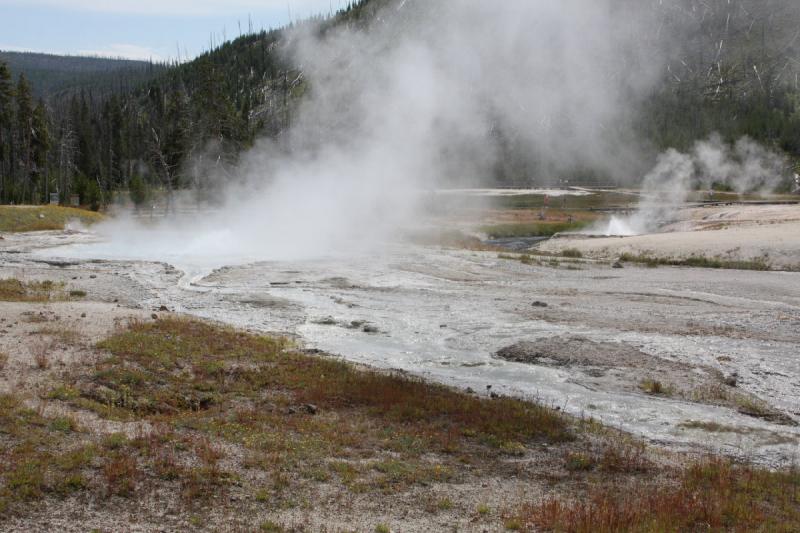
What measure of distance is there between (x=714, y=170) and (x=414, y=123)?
52.1 meters

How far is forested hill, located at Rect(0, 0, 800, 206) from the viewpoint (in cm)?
6919

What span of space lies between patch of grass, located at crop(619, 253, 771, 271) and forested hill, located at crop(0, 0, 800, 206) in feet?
141

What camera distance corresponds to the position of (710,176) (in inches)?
3521

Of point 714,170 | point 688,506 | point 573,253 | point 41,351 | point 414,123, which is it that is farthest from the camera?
point 714,170

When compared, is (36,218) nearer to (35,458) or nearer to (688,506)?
(35,458)

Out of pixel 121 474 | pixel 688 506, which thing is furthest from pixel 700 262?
pixel 121 474

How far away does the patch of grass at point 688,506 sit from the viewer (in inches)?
312

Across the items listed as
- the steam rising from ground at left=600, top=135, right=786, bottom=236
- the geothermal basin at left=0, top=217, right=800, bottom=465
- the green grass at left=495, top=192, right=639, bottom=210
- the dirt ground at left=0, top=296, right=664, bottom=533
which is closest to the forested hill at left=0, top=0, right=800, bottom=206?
the steam rising from ground at left=600, top=135, right=786, bottom=236

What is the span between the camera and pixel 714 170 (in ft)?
300

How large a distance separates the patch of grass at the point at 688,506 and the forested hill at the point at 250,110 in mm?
60629

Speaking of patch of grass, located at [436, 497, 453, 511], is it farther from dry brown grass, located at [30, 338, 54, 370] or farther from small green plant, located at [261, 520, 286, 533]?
dry brown grass, located at [30, 338, 54, 370]

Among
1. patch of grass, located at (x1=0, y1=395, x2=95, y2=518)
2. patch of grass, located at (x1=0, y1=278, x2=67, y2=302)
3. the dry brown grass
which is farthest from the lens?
patch of grass, located at (x1=0, y1=278, x2=67, y2=302)

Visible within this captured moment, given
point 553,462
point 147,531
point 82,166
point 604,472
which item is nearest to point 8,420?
point 147,531

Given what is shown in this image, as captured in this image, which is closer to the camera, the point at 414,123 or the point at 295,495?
the point at 295,495
